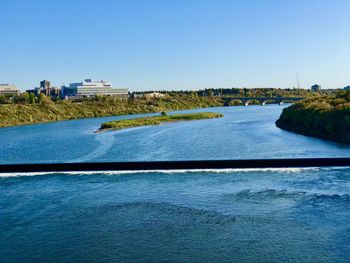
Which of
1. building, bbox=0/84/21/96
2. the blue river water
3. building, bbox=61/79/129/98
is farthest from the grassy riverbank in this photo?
building, bbox=0/84/21/96

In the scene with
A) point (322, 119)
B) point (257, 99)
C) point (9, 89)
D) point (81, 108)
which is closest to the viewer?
point (322, 119)

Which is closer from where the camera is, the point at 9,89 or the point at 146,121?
the point at 146,121

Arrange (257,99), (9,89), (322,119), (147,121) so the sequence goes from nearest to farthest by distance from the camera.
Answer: (322,119) < (147,121) < (257,99) < (9,89)

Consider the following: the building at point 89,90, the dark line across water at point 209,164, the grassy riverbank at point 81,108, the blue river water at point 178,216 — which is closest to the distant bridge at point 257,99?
the grassy riverbank at point 81,108

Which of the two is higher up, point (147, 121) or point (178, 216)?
point (147, 121)

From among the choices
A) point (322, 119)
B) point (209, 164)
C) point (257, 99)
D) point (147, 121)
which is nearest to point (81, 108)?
point (147, 121)

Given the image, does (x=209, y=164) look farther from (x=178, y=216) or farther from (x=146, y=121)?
(x=146, y=121)

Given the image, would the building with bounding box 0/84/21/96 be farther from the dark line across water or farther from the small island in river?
the dark line across water

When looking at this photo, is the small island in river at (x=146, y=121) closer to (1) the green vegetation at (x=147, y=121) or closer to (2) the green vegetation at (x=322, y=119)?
(1) the green vegetation at (x=147, y=121)
